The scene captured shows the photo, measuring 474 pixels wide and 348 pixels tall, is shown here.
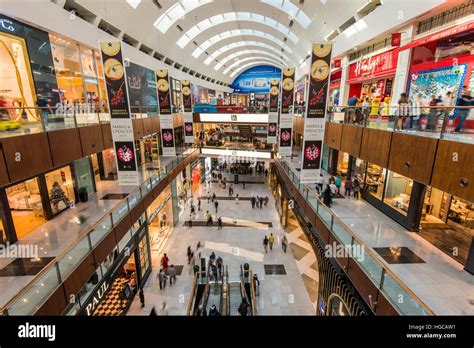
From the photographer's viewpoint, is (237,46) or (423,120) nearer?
(423,120)

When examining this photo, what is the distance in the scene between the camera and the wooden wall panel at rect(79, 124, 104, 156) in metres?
10.1

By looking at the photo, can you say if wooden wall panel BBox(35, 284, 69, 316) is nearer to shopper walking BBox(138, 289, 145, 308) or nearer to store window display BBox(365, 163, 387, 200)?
shopper walking BBox(138, 289, 145, 308)

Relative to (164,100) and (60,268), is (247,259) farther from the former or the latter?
(164,100)

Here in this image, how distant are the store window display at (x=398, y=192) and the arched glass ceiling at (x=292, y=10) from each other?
704 inches

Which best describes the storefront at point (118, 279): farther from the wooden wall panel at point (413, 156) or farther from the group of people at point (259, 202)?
the group of people at point (259, 202)

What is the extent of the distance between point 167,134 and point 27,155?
432 inches

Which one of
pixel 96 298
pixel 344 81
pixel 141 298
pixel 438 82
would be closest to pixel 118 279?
pixel 141 298

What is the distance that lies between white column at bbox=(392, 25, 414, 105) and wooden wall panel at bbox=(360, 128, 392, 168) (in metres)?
4.30

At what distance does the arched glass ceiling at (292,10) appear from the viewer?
21130 millimetres

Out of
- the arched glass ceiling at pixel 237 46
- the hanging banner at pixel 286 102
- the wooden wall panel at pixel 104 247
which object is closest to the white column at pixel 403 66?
the hanging banner at pixel 286 102

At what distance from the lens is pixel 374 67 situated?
1416 cm

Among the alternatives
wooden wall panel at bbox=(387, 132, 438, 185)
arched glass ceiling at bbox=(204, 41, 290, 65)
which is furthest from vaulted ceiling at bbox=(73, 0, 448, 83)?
wooden wall panel at bbox=(387, 132, 438, 185)
